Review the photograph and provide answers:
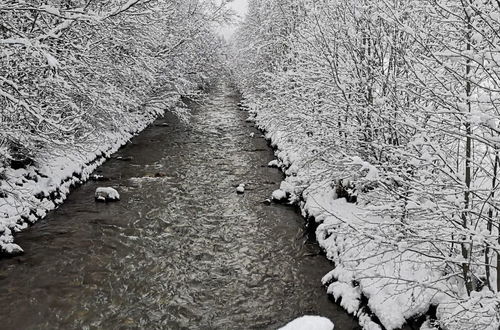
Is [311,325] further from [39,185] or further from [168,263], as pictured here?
[39,185]

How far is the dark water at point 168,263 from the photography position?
7.61 m

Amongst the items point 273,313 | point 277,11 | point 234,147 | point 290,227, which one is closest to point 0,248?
point 273,313

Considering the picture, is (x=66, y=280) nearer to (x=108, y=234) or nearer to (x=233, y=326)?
(x=108, y=234)

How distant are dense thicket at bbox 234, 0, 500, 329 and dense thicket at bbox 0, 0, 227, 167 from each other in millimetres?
4301

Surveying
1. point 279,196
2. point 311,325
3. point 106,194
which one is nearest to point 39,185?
point 106,194

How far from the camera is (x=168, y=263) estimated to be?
9.48 metres

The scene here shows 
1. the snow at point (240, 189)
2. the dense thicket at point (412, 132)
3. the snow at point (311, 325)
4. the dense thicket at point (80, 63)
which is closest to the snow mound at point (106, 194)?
the dense thicket at point (80, 63)

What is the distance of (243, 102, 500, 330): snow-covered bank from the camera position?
5137mm

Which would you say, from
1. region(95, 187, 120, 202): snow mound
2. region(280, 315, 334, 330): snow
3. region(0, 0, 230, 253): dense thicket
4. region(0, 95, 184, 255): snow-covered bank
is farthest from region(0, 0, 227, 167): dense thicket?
region(280, 315, 334, 330): snow

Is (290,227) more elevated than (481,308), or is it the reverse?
(481,308)

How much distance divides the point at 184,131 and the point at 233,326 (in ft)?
59.3

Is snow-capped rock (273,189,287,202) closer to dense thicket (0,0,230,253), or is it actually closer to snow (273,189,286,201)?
snow (273,189,286,201)

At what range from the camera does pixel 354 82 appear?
949cm

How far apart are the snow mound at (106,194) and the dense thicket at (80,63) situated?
6.43ft
